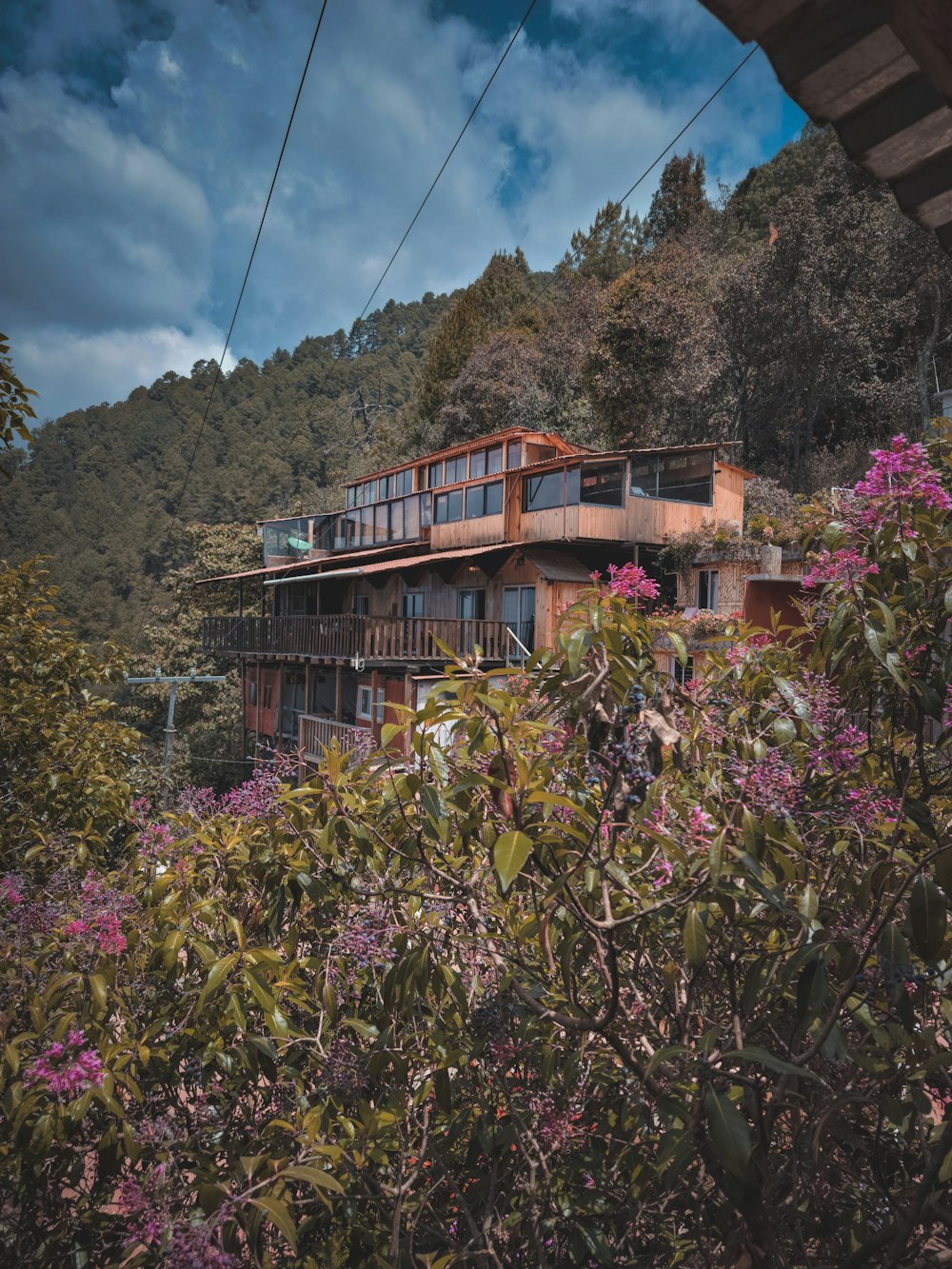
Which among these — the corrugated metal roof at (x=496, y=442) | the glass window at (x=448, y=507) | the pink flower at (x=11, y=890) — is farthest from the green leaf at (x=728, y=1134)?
the glass window at (x=448, y=507)

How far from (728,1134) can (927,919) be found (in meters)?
0.64

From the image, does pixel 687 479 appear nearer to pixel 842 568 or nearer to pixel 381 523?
pixel 381 523

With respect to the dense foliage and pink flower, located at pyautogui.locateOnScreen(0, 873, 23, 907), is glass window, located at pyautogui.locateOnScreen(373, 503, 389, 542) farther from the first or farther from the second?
the dense foliage

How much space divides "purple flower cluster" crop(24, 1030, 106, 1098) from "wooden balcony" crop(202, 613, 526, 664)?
48.3ft

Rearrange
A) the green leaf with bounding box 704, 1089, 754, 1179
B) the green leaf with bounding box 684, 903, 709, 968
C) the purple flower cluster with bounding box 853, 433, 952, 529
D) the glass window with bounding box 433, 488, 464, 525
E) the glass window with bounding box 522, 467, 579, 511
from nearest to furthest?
1. the green leaf with bounding box 704, 1089, 754, 1179
2. the green leaf with bounding box 684, 903, 709, 968
3. the purple flower cluster with bounding box 853, 433, 952, 529
4. the glass window with bounding box 522, 467, 579, 511
5. the glass window with bounding box 433, 488, 464, 525

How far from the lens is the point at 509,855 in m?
1.74

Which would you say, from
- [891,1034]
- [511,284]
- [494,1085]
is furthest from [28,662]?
[511,284]

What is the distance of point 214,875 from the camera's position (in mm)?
3480

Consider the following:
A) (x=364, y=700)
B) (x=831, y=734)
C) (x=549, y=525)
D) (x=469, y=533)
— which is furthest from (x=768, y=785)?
(x=364, y=700)

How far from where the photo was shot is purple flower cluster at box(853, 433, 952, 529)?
2900 millimetres

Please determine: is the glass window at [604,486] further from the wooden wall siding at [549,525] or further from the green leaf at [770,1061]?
the green leaf at [770,1061]

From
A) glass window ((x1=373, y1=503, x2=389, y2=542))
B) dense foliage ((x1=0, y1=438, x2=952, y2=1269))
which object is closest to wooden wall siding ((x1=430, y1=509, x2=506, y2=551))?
glass window ((x1=373, y1=503, x2=389, y2=542))

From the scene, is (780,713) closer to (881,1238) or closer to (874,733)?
(874,733)

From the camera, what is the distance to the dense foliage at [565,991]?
6.64 ft
